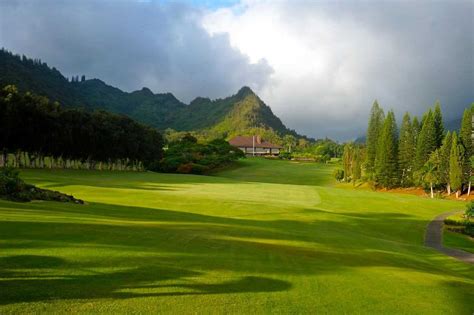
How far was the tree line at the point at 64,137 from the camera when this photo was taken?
60.3 m

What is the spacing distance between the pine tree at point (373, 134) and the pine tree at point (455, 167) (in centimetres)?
1965

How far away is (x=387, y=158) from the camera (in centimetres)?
9088

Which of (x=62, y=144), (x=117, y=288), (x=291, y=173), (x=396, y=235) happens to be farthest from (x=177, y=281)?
(x=291, y=173)

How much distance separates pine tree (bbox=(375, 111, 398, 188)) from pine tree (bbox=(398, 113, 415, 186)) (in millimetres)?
1349

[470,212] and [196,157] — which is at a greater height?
[196,157]

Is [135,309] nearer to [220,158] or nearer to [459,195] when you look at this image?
[459,195]

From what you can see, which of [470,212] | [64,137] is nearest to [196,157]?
[64,137]

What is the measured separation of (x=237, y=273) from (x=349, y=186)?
89.5 meters

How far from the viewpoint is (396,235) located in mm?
30859

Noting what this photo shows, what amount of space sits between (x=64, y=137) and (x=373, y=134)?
253 ft

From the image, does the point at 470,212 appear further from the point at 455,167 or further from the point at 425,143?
the point at 425,143

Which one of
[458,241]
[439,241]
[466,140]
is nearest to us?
[439,241]

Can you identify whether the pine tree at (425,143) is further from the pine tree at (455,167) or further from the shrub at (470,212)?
the shrub at (470,212)

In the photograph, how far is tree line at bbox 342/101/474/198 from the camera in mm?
79750
